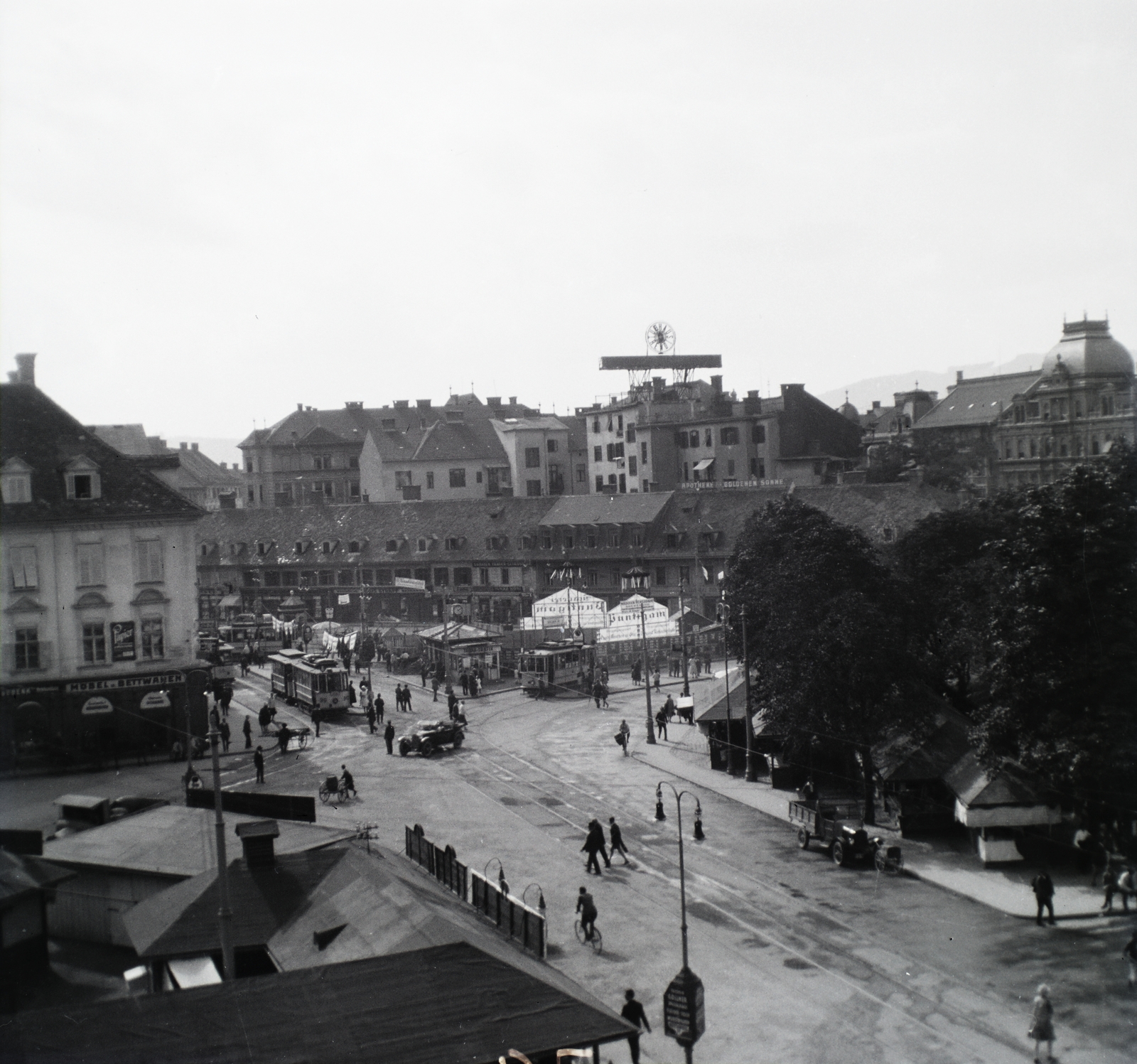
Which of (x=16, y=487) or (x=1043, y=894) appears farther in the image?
(x=16, y=487)

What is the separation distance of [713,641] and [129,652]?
36.5 metres

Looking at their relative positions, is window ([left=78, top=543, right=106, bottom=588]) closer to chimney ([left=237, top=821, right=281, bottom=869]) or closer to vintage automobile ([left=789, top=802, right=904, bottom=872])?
chimney ([left=237, top=821, right=281, bottom=869])

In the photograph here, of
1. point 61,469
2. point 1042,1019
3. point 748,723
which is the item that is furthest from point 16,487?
point 1042,1019

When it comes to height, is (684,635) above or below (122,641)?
below

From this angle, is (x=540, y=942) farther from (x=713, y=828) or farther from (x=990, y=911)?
(x=713, y=828)

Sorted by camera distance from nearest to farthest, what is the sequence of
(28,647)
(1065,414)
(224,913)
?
(224,913)
(28,647)
(1065,414)

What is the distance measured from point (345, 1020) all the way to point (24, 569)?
35.8m

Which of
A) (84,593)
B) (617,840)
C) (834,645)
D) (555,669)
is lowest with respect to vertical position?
(617,840)

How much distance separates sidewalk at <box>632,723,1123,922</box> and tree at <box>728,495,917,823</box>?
336 cm

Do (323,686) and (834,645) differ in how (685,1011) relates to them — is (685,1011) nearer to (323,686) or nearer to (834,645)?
(834,645)

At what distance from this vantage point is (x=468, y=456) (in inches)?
4774

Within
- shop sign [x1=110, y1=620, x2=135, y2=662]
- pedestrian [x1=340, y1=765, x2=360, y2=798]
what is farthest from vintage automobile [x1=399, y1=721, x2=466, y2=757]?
shop sign [x1=110, y1=620, x2=135, y2=662]

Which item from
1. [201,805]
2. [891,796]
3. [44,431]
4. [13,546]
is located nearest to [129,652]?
[13,546]

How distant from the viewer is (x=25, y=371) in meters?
49.8
